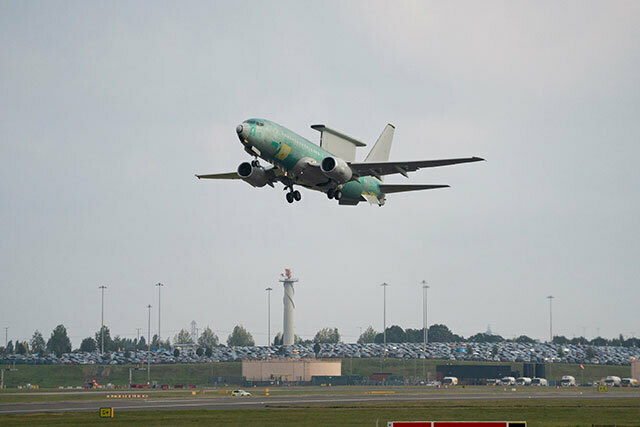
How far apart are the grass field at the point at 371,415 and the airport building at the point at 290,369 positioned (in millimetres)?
93277

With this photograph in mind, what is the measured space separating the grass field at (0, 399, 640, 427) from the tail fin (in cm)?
2631

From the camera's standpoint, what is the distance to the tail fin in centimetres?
8631

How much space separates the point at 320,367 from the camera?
611 feet

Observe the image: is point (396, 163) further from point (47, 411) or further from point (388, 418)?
point (47, 411)

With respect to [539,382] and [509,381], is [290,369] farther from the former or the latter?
[539,382]

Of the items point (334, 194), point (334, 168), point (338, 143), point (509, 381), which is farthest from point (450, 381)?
point (334, 168)

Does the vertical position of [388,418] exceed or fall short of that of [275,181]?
it falls short

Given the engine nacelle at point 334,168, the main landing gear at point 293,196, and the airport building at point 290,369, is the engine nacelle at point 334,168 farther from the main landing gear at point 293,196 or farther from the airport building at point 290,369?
the airport building at point 290,369

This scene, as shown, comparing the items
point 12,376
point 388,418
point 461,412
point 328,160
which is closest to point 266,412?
point 388,418

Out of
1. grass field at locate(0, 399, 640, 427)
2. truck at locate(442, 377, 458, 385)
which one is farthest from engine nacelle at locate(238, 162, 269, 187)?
truck at locate(442, 377, 458, 385)

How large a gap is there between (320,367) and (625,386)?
216ft

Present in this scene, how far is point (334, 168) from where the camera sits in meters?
67.1

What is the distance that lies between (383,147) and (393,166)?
18.3 metres

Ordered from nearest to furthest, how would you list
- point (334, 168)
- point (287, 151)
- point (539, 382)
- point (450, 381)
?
point (287, 151) < point (334, 168) < point (450, 381) < point (539, 382)
